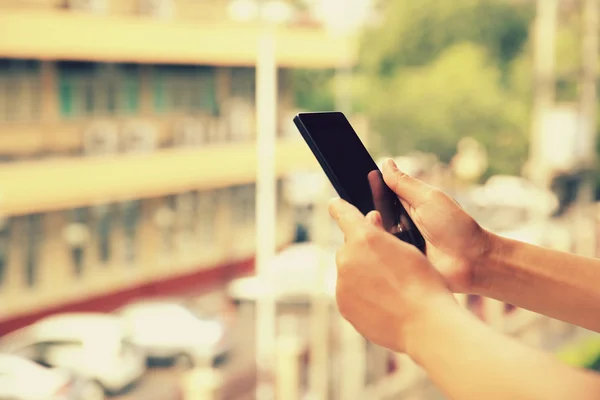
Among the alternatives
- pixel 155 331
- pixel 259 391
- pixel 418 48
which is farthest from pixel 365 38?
pixel 259 391

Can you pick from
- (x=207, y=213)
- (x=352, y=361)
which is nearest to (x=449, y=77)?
(x=207, y=213)

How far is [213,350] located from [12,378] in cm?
201

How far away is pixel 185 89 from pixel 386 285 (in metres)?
4.26

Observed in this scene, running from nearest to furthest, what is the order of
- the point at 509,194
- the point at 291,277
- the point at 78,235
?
the point at 78,235 → the point at 291,277 → the point at 509,194

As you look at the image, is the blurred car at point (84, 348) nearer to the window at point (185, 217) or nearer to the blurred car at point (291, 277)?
the blurred car at point (291, 277)

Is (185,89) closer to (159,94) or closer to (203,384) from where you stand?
(159,94)

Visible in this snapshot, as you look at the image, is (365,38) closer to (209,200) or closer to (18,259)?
(209,200)

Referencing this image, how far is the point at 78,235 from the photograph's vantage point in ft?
12.2

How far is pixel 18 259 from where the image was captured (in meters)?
3.14

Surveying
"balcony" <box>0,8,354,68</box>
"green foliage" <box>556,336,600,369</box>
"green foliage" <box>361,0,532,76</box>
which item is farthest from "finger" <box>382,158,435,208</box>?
"green foliage" <box>361,0,532,76</box>

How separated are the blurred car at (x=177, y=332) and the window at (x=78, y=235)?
284 mm

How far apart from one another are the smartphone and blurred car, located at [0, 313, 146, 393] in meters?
1.78

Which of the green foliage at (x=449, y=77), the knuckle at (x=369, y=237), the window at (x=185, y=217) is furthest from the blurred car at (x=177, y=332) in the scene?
the green foliage at (x=449, y=77)

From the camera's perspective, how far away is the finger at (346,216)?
47 centimetres
